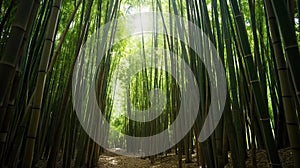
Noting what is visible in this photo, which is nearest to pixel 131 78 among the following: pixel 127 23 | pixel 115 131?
pixel 127 23

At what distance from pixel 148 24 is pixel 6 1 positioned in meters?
2.82

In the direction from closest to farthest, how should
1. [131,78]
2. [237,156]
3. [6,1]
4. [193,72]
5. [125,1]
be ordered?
[237,156] → [6,1] → [193,72] → [125,1] → [131,78]

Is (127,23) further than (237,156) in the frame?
Yes

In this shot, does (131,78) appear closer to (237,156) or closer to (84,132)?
(84,132)

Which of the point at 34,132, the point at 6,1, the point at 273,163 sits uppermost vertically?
the point at 6,1

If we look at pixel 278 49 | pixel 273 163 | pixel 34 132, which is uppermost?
pixel 278 49

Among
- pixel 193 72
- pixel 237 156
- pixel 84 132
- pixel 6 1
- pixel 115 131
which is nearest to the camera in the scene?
pixel 237 156

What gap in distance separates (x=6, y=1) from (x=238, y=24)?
1985 millimetres

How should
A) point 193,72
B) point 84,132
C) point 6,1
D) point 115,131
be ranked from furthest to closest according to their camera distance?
point 115,131
point 84,132
point 193,72
point 6,1

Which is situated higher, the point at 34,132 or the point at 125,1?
the point at 125,1

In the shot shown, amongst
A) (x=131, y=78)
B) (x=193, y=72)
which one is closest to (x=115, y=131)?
(x=131, y=78)

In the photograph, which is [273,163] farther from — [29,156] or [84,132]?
[84,132]

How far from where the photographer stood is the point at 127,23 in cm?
473

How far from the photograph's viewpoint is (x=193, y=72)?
2.65m
